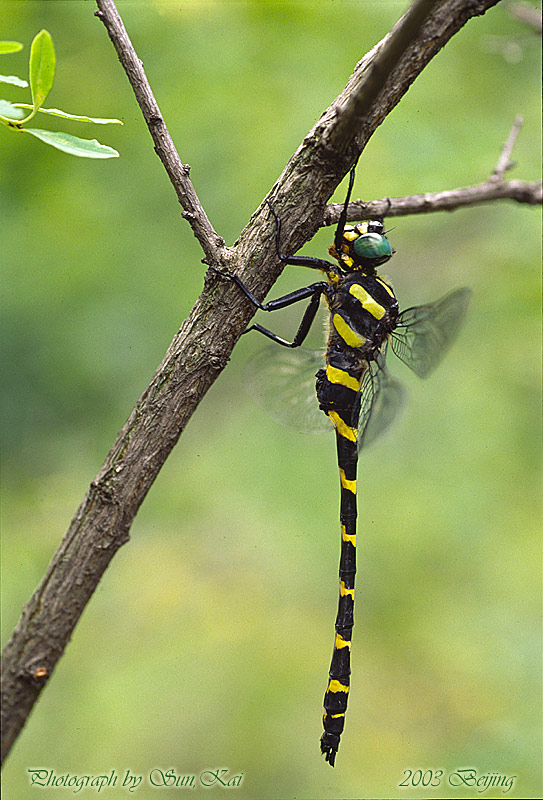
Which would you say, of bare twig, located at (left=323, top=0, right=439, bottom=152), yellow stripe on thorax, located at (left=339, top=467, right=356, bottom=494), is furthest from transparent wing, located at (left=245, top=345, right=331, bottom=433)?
bare twig, located at (left=323, top=0, right=439, bottom=152)

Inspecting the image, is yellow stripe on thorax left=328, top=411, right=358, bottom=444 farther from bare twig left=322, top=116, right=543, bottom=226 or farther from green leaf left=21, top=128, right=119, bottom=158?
green leaf left=21, top=128, right=119, bottom=158

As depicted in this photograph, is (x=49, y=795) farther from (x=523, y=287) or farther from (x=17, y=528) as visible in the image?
(x=523, y=287)

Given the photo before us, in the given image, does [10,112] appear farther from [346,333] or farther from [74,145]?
[346,333]

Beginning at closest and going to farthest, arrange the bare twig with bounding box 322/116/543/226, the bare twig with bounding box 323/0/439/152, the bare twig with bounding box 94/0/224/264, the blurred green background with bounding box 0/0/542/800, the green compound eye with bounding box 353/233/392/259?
the bare twig with bounding box 323/0/439/152 → the bare twig with bounding box 94/0/224/264 → the bare twig with bounding box 322/116/543/226 → the green compound eye with bounding box 353/233/392/259 → the blurred green background with bounding box 0/0/542/800

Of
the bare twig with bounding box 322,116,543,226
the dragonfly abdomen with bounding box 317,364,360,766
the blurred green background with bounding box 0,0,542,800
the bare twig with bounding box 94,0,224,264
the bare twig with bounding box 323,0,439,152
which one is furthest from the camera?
the blurred green background with bounding box 0,0,542,800

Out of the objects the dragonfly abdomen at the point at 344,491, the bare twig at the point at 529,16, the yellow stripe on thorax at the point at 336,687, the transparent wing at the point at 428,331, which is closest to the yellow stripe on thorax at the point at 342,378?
the dragonfly abdomen at the point at 344,491

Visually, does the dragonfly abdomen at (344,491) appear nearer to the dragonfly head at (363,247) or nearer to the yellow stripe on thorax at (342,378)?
the yellow stripe on thorax at (342,378)

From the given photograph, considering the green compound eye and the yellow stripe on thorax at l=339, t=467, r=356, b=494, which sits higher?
the green compound eye
